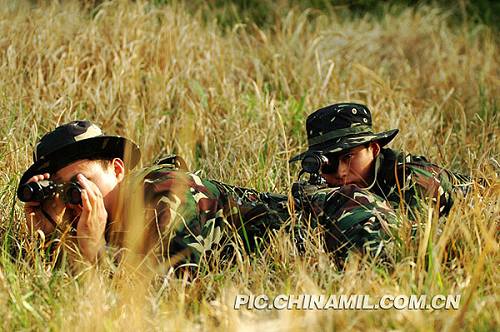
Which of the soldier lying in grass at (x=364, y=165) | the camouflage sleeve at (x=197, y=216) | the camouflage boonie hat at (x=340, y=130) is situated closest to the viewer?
the camouflage sleeve at (x=197, y=216)

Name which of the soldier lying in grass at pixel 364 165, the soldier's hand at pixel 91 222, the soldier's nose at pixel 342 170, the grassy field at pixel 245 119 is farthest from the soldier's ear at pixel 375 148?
the soldier's hand at pixel 91 222

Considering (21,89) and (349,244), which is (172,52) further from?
(349,244)

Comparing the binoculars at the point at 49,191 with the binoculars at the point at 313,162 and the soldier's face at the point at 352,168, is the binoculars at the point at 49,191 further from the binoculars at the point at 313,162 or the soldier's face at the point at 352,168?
the soldier's face at the point at 352,168

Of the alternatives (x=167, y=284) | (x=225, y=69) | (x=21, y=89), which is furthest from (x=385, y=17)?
(x=167, y=284)

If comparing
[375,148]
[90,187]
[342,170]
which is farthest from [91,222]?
[375,148]

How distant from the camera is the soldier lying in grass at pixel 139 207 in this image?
2.89 metres

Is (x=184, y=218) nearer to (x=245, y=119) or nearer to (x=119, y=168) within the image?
(x=119, y=168)

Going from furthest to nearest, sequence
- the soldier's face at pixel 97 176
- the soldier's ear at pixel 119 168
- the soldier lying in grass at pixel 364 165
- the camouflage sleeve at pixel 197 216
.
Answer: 1. the soldier lying in grass at pixel 364 165
2. the soldier's ear at pixel 119 168
3. the soldier's face at pixel 97 176
4. the camouflage sleeve at pixel 197 216

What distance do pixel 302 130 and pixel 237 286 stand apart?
212 cm

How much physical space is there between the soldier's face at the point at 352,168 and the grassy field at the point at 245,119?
27 centimetres

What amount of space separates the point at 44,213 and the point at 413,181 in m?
1.45

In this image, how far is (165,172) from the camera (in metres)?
3.11

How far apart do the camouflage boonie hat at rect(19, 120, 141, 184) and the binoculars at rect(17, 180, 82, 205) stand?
13 centimetres

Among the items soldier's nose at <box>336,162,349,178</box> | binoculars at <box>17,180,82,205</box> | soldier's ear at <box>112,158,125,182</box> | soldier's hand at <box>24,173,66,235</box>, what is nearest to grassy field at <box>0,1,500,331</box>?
soldier's hand at <box>24,173,66,235</box>
